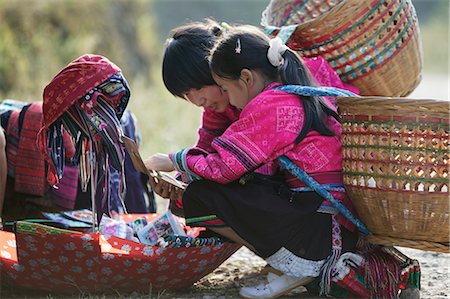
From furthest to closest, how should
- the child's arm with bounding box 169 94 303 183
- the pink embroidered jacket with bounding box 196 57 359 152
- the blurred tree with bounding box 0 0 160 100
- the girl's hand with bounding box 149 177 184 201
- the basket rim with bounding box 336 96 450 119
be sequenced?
the blurred tree with bounding box 0 0 160 100, the pink embroidered jacket with bounding box 196 57 359 152, the girl's hand with bounding box 149 177 184 201, the child's arm with bounding box 169 94 303 183, the basket rim with bounding box 336 96 450 119

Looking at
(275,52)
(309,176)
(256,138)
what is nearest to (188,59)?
(275,52)

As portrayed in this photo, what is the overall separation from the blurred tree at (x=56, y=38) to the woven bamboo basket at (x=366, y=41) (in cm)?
514

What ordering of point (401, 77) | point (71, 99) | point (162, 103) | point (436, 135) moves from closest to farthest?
point (436, 135) → point (71, 99) → point (401, 77) → point (162, 103)

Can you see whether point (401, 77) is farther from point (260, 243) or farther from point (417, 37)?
point (260, 243)

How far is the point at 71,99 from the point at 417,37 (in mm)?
2052

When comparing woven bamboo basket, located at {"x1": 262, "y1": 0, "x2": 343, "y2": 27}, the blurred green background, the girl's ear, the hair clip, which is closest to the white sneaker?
the girl's ear

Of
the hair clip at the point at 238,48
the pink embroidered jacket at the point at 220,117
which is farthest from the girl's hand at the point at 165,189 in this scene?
the hair clip at the point at 238,48

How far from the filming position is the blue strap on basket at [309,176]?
3113mm

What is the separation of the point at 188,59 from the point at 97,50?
7.91 meters

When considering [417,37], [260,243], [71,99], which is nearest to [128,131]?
[71,99]

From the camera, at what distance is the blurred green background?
8.36 metres

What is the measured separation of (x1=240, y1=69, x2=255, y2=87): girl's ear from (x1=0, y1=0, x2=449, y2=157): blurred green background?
2994mm

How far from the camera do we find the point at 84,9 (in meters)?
10.8

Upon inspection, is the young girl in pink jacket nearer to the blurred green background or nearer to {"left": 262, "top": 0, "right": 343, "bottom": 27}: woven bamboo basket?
{"left": 262, "top": 0, "right": 343, "bottom": 27}: woven bamboo basket
